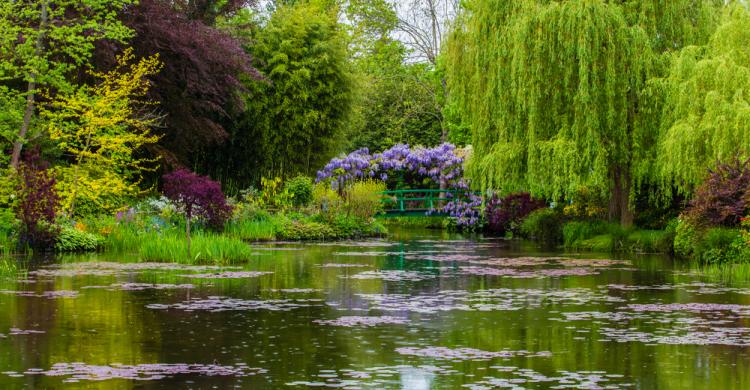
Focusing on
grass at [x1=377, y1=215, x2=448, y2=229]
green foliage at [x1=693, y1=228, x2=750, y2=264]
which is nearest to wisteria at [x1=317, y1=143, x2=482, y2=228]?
grass at [x1=377, y1=215, x2=448, y2=229]

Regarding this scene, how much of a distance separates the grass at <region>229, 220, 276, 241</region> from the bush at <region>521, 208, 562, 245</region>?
8003 millimetres

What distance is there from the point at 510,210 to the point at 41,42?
16682 mm

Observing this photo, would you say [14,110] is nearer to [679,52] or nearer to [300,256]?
[300,256]

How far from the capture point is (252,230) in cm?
2983

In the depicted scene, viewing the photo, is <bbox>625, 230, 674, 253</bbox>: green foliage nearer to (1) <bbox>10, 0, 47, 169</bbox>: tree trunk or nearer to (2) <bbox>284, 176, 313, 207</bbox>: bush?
(2) <bbox>284, 176, 313, 207</bbox>: bush

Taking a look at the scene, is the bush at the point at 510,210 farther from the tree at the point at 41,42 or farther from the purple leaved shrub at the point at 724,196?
the tree at the point at 41,42

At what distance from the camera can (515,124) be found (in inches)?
1074

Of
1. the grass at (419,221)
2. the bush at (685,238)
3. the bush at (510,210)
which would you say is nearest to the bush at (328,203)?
the bush at (510,210)

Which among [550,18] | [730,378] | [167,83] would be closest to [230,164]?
[167,83]

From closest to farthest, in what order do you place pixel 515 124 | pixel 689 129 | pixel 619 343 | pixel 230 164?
pixel 619 343 < pixel 689 129 < pixel 515 124 < pixel 230 164

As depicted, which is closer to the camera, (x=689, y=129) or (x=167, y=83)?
(x=689, y=129)

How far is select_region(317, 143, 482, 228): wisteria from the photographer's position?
41.1m

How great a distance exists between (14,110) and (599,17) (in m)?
14.3

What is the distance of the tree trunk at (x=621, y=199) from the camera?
27.5m
